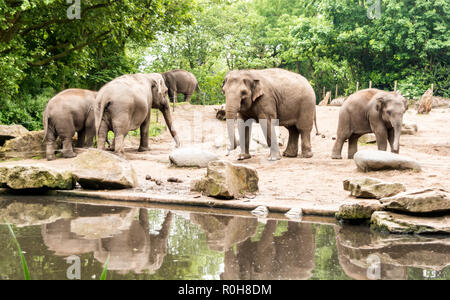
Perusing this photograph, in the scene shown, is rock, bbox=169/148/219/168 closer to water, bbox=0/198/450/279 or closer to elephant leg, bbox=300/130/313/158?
elephant leg, bbox=300/130/313/158

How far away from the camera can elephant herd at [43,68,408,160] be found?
1066 centimetres

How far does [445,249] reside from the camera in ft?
14.9

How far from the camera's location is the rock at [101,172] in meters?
7.61

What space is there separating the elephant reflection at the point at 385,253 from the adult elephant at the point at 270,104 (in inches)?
227

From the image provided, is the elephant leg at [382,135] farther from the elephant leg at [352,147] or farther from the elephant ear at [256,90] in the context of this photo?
the elephant ear at [256,90]

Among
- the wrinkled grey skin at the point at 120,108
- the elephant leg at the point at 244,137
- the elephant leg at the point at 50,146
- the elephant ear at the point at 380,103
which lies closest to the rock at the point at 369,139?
the elephant ear at the point at 380,103

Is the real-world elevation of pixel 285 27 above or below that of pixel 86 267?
above

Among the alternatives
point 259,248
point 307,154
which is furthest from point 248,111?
point 259,248

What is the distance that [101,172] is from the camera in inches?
303

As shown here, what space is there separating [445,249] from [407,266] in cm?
86

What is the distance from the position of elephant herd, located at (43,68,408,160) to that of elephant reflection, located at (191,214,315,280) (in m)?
5.30

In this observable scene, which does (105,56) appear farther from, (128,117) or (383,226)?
(383,226)

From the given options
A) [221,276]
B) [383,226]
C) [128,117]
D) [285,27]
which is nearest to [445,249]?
[383,226]

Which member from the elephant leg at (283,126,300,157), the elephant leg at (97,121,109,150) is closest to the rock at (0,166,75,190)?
the elephant leg at (97,121,109,150)
